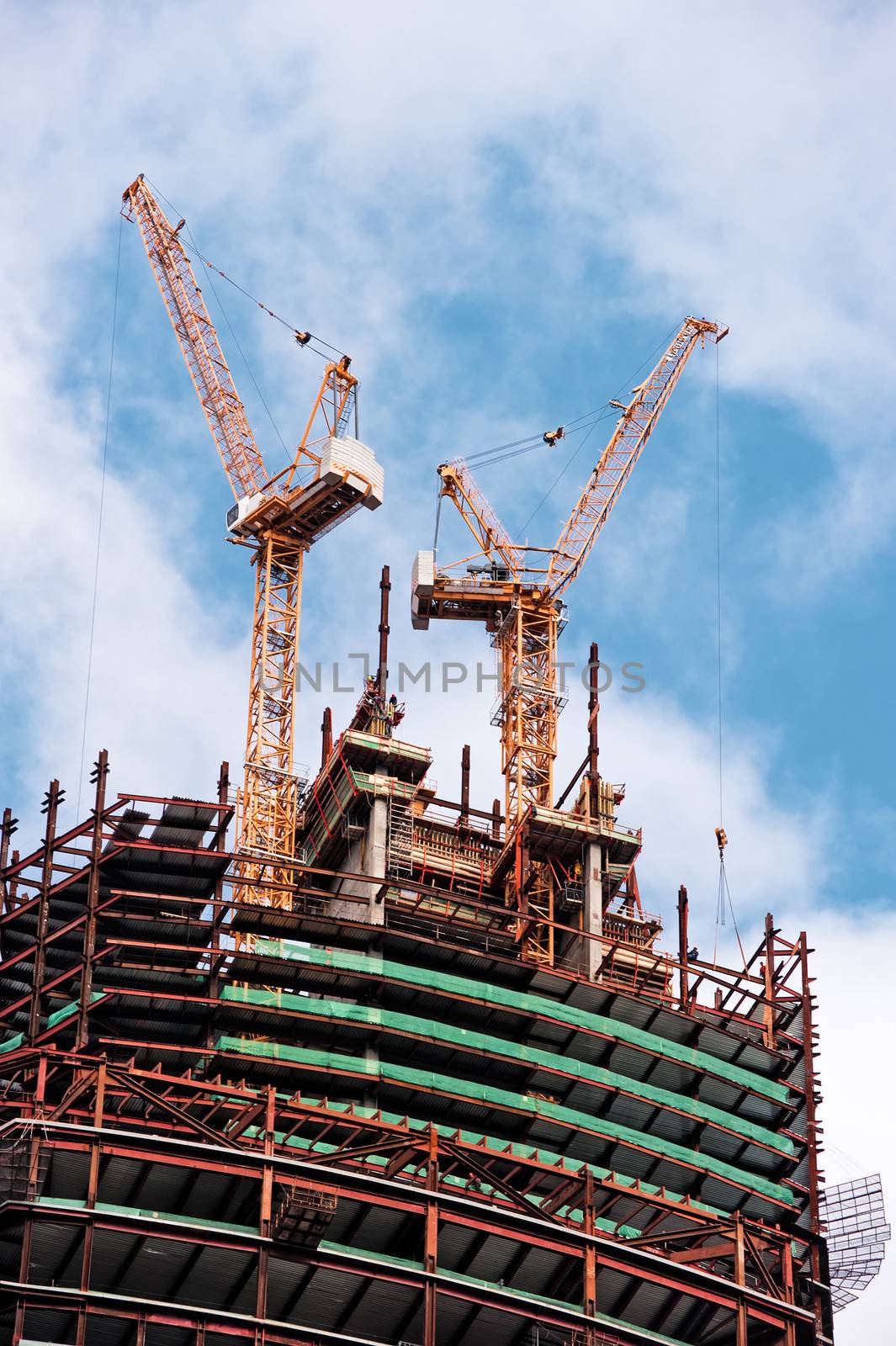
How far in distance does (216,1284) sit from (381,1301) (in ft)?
24.9

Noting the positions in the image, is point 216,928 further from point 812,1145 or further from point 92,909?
point 812,1145

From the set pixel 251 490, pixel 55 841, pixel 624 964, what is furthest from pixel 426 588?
pixel 55 841

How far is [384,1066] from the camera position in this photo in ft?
483

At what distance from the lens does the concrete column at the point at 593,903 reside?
166875 mm

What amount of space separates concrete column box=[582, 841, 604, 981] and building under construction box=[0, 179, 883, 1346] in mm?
179

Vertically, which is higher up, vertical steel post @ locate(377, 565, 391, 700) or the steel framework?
vertical steel post @ locate(377, 565, 391, 700)

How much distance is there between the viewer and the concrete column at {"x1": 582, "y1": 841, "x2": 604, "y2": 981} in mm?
166875

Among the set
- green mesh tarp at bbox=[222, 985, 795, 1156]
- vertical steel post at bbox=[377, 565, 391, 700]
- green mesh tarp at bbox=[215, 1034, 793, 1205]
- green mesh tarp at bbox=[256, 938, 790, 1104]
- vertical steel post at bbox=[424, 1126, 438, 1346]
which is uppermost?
vertical steel post at bbox=[377, 565, 391, 700]

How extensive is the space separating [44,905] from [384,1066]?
2165 cm

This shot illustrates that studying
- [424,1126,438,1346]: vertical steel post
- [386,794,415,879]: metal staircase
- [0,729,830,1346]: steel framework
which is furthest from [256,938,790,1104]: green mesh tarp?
[424,1126,438,1346]: vertical steel post

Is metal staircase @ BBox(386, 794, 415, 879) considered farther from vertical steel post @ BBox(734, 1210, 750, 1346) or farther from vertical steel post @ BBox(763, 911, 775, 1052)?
vertical steel post @ BBox(734, 1210, 750, 1346)

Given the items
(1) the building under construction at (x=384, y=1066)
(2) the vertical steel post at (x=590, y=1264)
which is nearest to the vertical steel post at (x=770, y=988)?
(1) the building under construction at (x=384, y=1066)

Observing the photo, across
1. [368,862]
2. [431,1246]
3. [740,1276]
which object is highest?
[368,862]

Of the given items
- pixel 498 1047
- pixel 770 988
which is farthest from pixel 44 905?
pixel 770 988
